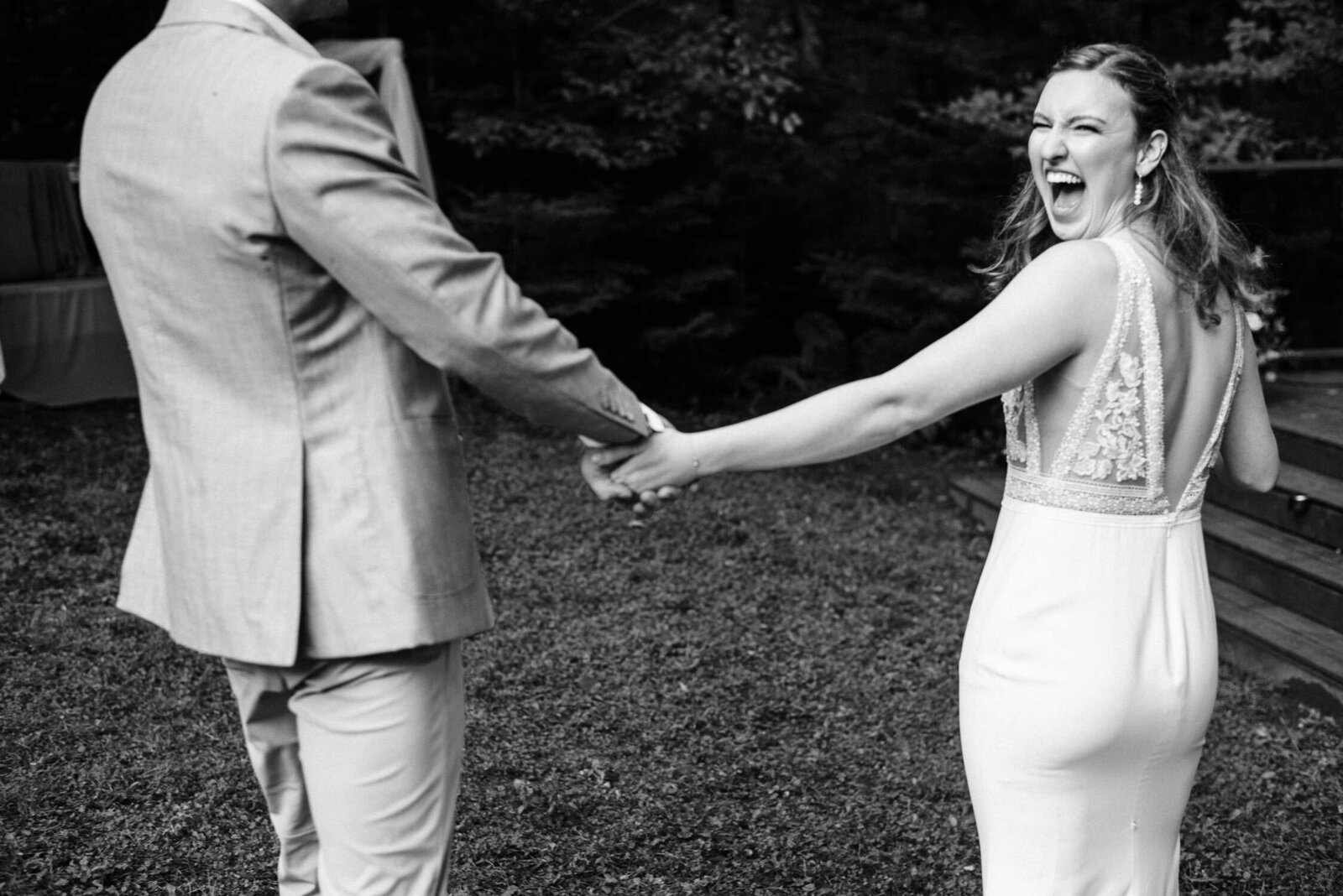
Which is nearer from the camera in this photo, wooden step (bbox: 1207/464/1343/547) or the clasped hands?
the clasped hands

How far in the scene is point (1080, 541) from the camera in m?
2.32

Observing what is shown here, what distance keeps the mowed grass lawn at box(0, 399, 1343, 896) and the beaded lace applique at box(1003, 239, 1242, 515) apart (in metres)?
1.73

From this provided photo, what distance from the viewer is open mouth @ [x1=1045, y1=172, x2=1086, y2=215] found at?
237 cm

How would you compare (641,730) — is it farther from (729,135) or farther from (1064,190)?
(729,135)

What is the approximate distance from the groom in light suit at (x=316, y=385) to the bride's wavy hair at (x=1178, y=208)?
983 mm

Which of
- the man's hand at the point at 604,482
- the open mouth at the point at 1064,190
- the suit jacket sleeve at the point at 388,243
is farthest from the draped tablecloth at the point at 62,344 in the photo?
the open mouth at the point at 1064,190

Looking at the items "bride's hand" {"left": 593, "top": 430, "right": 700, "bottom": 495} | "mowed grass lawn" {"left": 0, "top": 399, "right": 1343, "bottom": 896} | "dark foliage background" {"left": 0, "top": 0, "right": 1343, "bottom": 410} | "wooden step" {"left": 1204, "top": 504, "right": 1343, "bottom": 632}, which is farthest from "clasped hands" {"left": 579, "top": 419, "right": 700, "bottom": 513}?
"dark foliage background" {"left": 0, "top": 0, "right": 1343, "bottom": 410}

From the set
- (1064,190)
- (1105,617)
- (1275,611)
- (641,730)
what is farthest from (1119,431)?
(1275,611)

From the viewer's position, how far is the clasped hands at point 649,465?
7.92 feet

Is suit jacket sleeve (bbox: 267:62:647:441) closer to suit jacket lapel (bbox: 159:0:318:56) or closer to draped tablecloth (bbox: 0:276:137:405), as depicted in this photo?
suit jacket lapel (bbox: 159:0:318:56)

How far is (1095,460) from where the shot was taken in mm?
2316

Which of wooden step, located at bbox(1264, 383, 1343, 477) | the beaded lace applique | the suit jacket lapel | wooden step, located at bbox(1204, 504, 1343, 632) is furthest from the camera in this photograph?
wooden step, located at bbox(1264, 383, 1343, 477)

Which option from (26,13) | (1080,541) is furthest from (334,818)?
(26,13)

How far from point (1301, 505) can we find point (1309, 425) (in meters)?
0.82
